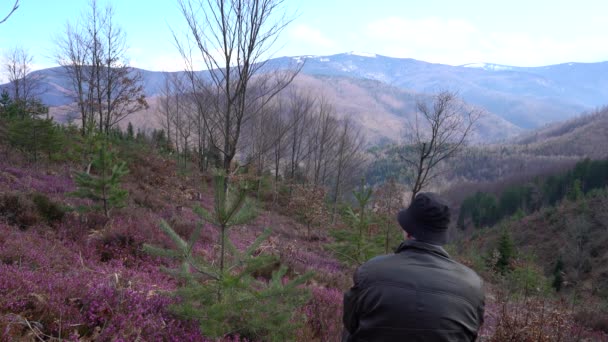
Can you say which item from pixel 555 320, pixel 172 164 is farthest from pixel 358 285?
pixel 172 164

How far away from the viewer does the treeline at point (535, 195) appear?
6869 centimetres

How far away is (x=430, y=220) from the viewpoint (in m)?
2.40

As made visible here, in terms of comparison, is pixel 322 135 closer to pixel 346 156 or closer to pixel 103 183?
pixel 346 156

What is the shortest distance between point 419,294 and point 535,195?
87283 mm

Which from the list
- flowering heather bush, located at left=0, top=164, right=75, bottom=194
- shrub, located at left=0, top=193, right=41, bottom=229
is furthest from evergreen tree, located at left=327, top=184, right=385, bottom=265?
flowering heather bush, located at left=0, top=164, right=75, bottom=194

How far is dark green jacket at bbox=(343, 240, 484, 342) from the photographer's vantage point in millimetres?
2090

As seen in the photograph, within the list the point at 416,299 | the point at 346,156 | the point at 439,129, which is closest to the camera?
the point at 416,299

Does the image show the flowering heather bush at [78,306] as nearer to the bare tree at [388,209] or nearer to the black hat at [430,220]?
the black hat at [430,220]

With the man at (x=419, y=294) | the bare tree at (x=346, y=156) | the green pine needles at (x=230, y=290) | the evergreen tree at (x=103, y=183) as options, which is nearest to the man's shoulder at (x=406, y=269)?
the man at (x=419, y=294)

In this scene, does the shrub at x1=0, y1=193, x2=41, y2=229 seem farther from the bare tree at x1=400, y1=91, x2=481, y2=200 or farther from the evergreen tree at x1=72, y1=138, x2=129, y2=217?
the bare tree at x1=400, y1=91, x2=481, y2=200

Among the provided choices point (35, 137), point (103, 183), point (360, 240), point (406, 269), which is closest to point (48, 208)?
point (103, 183)

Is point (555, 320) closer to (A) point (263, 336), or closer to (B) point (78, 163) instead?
(A) point (263, 336)

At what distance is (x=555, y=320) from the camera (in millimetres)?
5156

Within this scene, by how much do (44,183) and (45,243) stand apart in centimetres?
469
